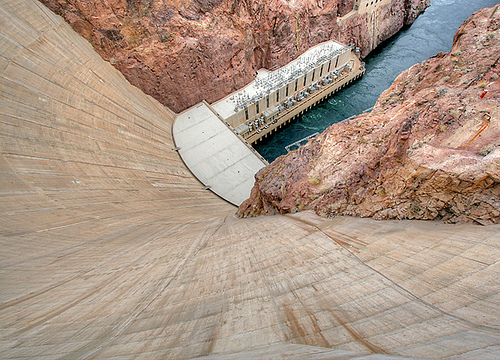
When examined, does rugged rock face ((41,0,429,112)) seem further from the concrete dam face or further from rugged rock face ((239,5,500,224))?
rugged rock face ((239,5,500,224))

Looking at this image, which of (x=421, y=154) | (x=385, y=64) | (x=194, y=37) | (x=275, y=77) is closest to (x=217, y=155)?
(x=194, y=37)

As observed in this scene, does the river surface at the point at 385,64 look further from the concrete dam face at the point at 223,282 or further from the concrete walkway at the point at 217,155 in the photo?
the concrete dam face at the point at 223,282

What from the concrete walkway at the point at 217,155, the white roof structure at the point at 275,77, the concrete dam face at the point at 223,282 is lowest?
the concrete dam face at the point at 223,282

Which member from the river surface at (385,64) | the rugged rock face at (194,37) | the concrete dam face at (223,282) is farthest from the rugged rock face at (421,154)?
the rugged rock face at (194,37)

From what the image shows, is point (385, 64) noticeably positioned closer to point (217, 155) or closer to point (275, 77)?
point (275, 77)

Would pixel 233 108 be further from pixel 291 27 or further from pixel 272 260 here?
pixel 272 260

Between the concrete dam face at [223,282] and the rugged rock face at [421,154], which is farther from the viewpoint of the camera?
the rugged rock face at [421,154]
